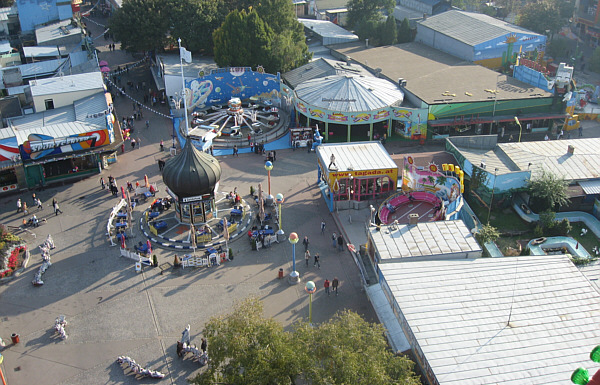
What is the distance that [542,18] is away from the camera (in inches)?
3789

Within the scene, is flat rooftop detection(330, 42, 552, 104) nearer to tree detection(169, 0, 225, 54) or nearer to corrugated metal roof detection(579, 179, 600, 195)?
corrugated metal roof detection(579, 179, 600, 195)

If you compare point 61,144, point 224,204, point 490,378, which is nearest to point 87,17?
point 61,144

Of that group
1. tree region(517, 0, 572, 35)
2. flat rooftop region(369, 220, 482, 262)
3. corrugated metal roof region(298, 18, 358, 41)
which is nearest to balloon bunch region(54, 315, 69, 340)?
flat rooftop region(369, 220, 482, 262)

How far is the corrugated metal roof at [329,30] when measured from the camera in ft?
311

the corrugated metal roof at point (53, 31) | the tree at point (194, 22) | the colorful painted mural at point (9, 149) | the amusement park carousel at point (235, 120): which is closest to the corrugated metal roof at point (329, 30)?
the tree at point (194, 22)

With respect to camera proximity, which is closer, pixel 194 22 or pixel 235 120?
pixel 235 120

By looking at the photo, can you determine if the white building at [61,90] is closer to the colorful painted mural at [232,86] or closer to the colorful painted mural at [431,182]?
the colorful painted mural at [232,86]

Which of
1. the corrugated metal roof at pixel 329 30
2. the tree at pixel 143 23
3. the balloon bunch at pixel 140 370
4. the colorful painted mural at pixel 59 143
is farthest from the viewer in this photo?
the corrugated metal roof at pixel 329 30

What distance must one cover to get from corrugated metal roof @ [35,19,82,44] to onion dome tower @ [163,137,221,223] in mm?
56132

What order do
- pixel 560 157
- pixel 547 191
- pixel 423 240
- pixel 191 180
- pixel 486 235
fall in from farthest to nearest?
1. pixel 560 157
2. pixel 547 191
3. pixel 191 180
4. pixel 486 235
5. pixel 423 240

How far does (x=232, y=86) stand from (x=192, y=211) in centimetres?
2943

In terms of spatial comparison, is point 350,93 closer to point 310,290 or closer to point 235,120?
point 235,120

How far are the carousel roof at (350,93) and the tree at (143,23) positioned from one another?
2689 centimetres

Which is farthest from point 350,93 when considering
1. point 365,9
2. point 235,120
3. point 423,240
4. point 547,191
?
point 365,9
